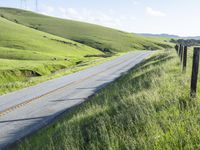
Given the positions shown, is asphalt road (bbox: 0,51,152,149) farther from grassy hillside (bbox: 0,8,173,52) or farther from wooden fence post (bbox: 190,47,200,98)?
grassy hillside (bbox: 0,8,173,52)

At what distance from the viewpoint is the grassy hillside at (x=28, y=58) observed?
4341 centimetres

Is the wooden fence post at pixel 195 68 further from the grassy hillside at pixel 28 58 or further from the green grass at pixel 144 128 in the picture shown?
the grassy hillside at pixel 28 58

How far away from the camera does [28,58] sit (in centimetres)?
6975

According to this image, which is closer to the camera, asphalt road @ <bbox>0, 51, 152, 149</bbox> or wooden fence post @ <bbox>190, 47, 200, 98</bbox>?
wooden fence post @ <bbox>190, 47, 200, 98</bbox>

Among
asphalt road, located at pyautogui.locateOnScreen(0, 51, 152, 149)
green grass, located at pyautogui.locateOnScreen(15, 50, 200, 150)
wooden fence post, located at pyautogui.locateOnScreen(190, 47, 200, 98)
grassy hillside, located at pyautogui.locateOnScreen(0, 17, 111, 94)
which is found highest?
wooden fence post, located at pyautogui.locateOnScreen(190, 47, 200, 98)

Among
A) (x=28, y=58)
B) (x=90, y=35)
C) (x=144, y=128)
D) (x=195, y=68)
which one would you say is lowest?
(x=28, y=58)

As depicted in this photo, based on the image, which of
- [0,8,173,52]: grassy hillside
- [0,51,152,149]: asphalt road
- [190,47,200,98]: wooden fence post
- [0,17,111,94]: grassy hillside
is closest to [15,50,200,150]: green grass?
[190,47,200,98]: wooden fence post

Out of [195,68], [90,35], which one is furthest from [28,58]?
[90,35]

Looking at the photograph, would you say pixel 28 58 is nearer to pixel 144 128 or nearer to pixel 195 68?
pixel 195 68

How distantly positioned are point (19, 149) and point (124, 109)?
2.98 metres

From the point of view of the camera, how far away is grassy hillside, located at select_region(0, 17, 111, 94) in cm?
4341

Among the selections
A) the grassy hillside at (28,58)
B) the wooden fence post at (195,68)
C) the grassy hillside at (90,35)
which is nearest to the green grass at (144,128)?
the wooden fence post at (195,68)

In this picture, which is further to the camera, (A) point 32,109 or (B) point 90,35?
(B) point 90,35

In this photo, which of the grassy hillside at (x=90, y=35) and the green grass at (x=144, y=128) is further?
the grassy hillside at (x=90, y=35)
